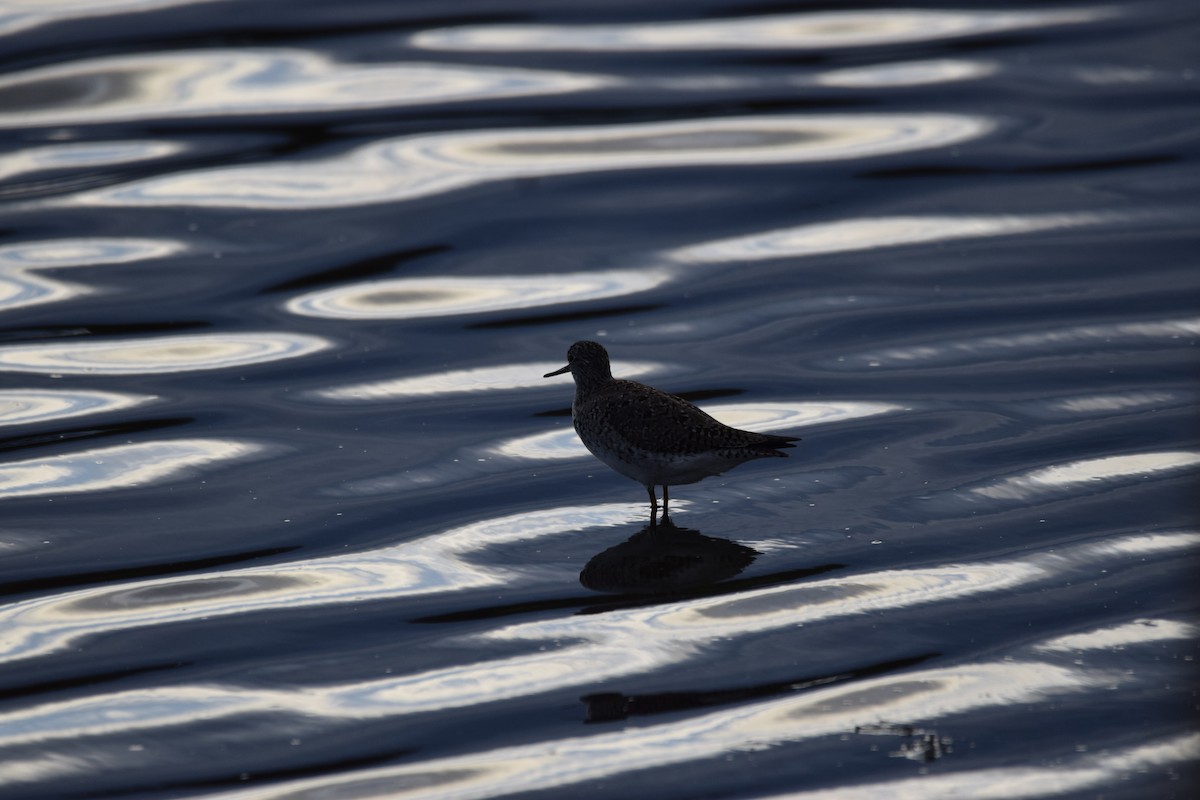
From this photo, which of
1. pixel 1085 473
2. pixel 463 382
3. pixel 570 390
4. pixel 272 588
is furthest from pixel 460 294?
pixel 1085 473

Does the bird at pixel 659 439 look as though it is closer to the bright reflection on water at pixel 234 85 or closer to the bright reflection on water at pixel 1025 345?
the bright reflection on water at pixel 1025 345

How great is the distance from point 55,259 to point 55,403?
3604mm

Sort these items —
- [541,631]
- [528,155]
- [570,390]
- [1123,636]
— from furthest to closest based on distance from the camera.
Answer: [528,155], [570,390], [541,631], [1123,636]

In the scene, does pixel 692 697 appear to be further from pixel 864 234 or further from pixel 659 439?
pixel 864 234

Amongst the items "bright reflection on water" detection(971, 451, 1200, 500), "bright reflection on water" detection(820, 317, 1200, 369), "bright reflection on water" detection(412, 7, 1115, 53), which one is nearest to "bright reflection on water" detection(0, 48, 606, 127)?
"bright reflection on water" detection(412, 7, 1115, 53)

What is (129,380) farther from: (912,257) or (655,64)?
(655,64)

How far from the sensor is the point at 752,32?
2131 centimetres

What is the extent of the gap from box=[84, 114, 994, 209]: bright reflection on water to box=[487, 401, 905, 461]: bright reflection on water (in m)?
6.11

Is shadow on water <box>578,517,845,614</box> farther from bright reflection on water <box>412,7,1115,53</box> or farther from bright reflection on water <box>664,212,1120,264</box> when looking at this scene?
bright reflection on water <box>412,7,1115,53</box>

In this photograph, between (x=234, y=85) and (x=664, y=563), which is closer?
(x=664, y=563)

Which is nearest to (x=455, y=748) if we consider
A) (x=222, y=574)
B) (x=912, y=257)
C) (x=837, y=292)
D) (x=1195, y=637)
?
(x=222, y=574)

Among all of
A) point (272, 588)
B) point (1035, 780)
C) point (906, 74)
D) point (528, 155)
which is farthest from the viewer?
point (906, 74)

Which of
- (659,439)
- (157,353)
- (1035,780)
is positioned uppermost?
(157,353)

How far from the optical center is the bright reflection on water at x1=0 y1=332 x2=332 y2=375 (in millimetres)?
13148
